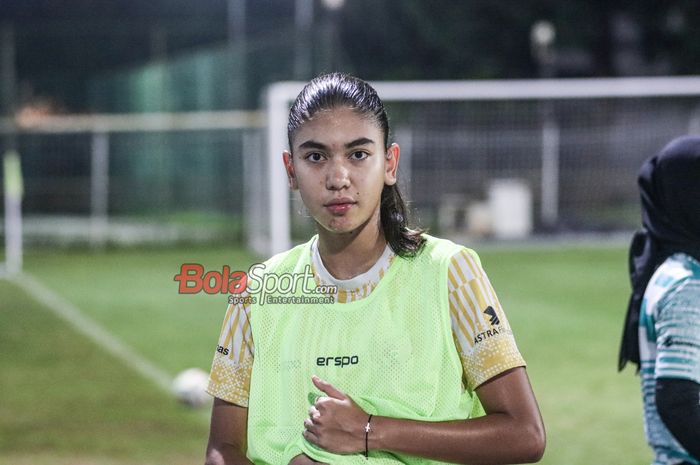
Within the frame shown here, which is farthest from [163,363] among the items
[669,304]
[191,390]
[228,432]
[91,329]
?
[228,432]

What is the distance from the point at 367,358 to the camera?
2551mm

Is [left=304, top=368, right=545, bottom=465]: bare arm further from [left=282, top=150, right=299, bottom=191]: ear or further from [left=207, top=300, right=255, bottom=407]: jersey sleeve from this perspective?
[left=282, top=150, right=299, bottom=191]: ear

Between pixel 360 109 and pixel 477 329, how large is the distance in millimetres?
548

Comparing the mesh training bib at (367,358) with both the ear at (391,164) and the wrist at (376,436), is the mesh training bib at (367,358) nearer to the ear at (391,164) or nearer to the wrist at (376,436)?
the wrist at (376,436)

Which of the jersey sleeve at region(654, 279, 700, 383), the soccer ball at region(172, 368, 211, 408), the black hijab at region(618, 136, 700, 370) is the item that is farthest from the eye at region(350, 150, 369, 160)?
the soccer ball at region(172, 368, 211, 408)

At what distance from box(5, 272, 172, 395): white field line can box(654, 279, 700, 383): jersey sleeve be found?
6364mm

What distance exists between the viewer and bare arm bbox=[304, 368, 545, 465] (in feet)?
8.09

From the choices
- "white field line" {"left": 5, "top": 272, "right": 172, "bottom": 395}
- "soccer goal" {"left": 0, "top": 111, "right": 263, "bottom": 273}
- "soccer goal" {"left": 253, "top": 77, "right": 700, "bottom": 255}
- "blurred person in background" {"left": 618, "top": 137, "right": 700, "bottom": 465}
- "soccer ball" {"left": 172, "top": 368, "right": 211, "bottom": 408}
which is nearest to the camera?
"blurred person in background" {"left": 618, "top": 137, "right": 700, "bottom": 465}

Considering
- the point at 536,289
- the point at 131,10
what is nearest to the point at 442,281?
the point at 536,289

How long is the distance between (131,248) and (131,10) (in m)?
15.3

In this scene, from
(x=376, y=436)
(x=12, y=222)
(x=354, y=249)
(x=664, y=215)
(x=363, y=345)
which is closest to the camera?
(x=376, y=436)

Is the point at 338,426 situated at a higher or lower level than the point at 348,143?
lower

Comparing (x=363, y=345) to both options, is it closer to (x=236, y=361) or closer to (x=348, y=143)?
(x=236, y=361)

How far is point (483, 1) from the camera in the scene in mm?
33562
